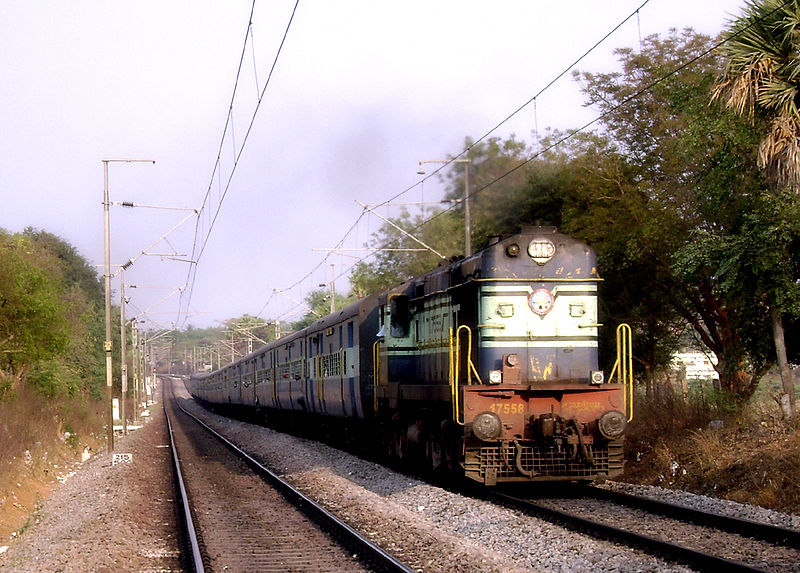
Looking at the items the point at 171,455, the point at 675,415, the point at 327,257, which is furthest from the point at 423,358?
the point at 327,257

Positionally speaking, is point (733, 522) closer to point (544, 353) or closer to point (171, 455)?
point (544, 353)

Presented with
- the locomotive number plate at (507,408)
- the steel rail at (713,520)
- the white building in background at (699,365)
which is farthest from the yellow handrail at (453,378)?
the white building in background at (699,365)

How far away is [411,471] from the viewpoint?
17281mm

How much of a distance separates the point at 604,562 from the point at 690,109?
1074 cm

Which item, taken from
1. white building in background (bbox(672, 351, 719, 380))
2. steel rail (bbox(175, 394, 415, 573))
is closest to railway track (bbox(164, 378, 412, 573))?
steel rail (bbox(175, 394, 415, 573))

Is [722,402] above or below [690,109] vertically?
below

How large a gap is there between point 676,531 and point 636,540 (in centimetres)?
91

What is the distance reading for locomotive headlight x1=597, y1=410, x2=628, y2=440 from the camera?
1282cm

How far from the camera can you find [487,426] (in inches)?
498

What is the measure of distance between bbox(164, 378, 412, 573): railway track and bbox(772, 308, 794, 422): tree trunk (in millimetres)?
7610

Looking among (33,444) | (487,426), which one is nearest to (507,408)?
(487,426)

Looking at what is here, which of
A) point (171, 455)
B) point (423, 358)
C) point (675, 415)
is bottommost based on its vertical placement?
point (171, 455)

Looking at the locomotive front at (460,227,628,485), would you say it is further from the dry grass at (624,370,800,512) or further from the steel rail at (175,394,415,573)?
the steel rail at (175,394,415,573)

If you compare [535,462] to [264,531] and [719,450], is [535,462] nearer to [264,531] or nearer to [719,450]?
[719,450]
